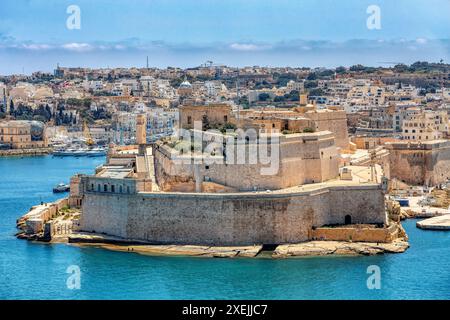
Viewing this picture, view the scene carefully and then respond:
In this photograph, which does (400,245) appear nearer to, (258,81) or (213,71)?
(258,81)

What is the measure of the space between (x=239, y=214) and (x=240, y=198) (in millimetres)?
352

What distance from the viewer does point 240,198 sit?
68.0ft

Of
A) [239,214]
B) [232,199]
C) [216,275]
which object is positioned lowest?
[216,275]

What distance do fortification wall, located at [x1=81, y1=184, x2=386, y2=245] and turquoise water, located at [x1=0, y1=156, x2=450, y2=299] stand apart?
3.00 feet

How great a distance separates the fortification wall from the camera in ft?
67.9

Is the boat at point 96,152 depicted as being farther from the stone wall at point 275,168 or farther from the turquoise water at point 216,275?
the turquoise water at point 216,275

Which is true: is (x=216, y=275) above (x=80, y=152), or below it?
below

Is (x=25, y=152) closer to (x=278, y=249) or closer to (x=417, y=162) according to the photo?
(x=417, y=162)

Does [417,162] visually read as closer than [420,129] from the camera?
Yes

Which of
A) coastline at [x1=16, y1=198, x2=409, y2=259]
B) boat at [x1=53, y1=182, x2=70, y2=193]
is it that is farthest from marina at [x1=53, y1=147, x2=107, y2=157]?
coastline at [x1=16, y1=198, x2=409, y2=259]

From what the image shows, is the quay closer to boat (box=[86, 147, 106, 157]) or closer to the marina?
the marina

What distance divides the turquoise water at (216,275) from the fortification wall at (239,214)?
914 mm

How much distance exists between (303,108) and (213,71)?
67072 millimetres

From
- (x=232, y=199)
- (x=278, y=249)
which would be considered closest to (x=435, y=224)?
(x=278, y=249)
